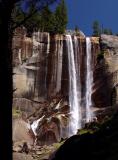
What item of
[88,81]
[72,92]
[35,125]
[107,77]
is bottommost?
[35,125]

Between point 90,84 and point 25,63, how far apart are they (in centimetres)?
630

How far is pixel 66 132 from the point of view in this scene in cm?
4116

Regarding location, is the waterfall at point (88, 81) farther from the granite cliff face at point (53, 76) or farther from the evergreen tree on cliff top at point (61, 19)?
the evergreen tree on cliff top at point (61, 19)

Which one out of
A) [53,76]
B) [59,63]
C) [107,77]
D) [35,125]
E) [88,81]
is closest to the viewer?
[35,125]

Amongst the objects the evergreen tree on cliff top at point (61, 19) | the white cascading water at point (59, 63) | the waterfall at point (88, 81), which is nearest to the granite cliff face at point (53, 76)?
the white cascading water at point (59, 63)

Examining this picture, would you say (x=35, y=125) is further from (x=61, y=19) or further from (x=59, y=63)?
(x=61, y=19)

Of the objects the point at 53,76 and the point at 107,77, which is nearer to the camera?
the point at 107,77

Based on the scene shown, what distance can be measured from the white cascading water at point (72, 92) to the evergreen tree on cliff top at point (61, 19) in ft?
43.4

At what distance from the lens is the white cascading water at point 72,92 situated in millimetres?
42522

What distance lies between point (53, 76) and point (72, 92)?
232 cm

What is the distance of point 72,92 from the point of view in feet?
149

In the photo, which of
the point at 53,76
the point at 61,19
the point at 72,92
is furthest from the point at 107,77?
the point at 61,19
